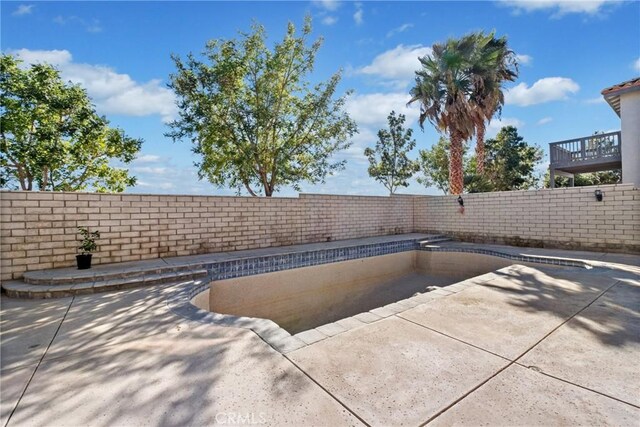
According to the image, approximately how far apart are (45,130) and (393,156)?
15731 mm

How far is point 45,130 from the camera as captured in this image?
10141 millimetres

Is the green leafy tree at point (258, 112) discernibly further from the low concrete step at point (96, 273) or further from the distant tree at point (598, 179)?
the distant tree at point (598, 179)

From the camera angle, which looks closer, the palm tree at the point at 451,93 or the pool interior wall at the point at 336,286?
the pool interior wall at the point at 336,286

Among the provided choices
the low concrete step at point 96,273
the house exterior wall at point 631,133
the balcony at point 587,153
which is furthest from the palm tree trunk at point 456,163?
the low concrete step at point 96,273

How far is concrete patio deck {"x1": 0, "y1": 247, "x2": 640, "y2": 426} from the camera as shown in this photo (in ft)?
5.53

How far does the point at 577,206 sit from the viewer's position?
7.64m

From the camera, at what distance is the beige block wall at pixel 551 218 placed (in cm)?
701

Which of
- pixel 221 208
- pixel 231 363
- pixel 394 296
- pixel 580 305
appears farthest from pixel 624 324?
pixel 221 208

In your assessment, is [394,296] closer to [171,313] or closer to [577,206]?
[171,313]

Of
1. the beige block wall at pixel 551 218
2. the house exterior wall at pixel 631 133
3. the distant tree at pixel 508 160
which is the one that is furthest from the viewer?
the distant tree at pixel 508 160

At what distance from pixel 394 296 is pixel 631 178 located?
341 inches

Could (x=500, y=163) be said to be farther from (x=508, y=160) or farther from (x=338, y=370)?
(x=338, y=370)

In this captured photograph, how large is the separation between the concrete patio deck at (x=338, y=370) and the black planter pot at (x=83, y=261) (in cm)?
161

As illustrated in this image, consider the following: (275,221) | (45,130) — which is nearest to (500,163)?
(275,221)
